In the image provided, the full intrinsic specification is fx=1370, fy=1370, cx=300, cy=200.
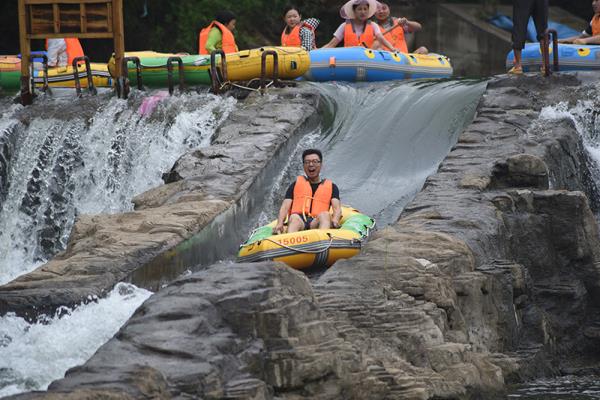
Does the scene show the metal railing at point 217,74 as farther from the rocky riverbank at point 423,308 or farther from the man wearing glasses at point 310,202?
the man wearing glasses at point 310,202

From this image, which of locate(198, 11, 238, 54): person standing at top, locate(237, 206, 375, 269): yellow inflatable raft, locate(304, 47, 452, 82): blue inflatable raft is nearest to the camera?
locate(237, 206, 375, 269): yellow inflatable raft

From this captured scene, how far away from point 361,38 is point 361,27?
175 mm

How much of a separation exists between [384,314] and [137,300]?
2129mm

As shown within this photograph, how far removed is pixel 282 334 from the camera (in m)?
7.78

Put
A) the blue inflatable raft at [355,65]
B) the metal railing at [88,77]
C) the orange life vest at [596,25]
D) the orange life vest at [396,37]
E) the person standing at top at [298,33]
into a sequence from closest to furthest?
the orange life vest at [596,25] < the metal railing at [88,77] < the blue inflatable raft at [355,65] < the person standing at top at [298,33] < the orange life vest at [396,37]

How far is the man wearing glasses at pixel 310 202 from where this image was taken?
12.5m

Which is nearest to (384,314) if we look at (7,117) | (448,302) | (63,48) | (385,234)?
(448,302)

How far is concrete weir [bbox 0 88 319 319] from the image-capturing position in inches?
406

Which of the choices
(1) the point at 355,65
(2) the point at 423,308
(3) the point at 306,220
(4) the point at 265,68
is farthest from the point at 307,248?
(1) the point at 355,65

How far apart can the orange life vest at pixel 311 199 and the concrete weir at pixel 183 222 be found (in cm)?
88

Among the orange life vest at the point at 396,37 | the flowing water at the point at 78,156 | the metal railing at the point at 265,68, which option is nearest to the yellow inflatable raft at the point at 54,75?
the flowing water at the point at 78,156

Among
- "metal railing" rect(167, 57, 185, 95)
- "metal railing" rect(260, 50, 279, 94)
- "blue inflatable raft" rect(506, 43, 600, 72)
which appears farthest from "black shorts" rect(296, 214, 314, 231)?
"blue inflatable raft" rect(506, 43, 600, 72)

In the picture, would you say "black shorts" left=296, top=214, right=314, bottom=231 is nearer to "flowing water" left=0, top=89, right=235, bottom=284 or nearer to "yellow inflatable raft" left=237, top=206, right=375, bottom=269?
"yellow inflatable raft" left=237, top=206, right=375, bottom=269

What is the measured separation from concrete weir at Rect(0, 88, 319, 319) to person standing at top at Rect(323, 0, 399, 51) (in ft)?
8.13
